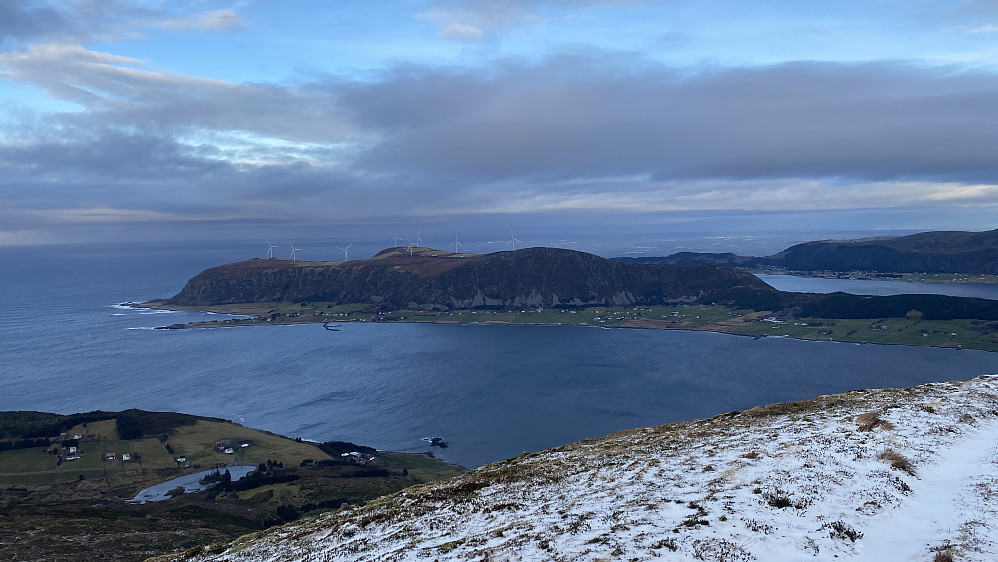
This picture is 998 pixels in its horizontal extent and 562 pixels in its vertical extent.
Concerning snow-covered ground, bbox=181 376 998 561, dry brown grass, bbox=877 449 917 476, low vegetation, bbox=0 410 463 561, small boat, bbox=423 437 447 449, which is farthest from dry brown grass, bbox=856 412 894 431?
small boat, bbox=423 437 447 449

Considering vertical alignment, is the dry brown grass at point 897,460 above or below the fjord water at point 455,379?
above

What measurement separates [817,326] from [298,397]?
568 feet

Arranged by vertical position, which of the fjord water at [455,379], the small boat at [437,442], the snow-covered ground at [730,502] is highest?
the snow-covered ground at [730,502]

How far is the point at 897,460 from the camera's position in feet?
58.0

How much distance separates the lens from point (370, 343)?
592 ft

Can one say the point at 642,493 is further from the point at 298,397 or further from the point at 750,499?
the point at 298,397

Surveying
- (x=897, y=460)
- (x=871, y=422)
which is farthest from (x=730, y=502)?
(x=871, y=422)

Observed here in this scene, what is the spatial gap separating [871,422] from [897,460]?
5.19 metres

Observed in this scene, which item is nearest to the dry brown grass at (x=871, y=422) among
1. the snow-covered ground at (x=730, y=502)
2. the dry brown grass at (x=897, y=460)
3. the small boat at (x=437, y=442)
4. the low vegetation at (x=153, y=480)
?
the snow-covered ground at (x=730, y=502)

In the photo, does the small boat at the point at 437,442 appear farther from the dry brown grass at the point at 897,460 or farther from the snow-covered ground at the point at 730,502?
the dry brown grass at the point at 897,460

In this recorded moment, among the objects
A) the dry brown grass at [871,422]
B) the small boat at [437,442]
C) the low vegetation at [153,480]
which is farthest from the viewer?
the small boat at [437,442]

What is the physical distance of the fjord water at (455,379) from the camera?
3969 inches

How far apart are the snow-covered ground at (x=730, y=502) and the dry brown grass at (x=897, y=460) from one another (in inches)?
2.6

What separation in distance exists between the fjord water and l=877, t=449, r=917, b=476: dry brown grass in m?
70.0
